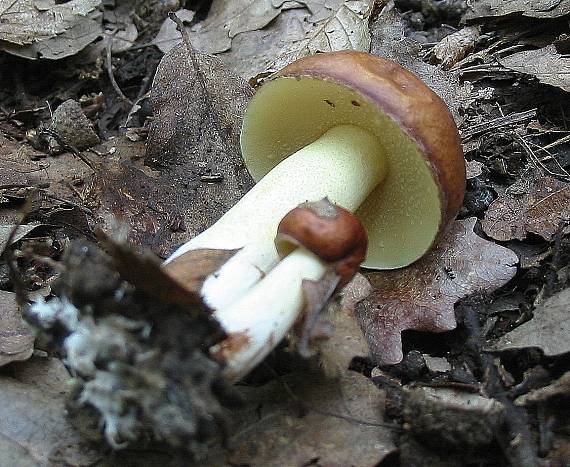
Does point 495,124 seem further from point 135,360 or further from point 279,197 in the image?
point 135,360

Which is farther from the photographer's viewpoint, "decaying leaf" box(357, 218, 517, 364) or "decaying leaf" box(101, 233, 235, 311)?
"decaying leaf" box(357, 218, 517, 364)

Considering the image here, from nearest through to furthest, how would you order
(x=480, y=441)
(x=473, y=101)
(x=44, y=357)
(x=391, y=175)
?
(x=480, y=441) → (x=44, y=357) → (x=391, y=175) → (x=473, y=101)

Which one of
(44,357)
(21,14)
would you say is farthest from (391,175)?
(21,14)

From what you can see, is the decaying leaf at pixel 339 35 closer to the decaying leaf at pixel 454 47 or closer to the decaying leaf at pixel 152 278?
the decaying leaf at pixel 454 47

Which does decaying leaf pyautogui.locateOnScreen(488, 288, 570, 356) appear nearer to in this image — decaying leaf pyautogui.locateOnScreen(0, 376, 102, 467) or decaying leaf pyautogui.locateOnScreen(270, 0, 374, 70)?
decaying leaf pyautogui.locateOnScreen(0, 376, 102, 467)

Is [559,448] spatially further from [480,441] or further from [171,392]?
[171,392]

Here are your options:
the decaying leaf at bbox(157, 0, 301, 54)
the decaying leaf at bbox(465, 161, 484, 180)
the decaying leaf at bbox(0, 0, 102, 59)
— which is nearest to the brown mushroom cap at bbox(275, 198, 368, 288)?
the decaying leaf at bbox(465, 161, 484, 180)
